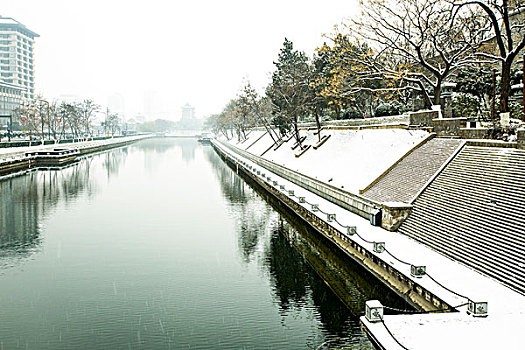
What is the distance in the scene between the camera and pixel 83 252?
21.3m

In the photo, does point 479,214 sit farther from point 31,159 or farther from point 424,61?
point 31,159

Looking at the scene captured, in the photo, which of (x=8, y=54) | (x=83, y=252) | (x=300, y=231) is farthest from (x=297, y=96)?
(x=8, y=54)

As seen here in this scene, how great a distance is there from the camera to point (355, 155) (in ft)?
114

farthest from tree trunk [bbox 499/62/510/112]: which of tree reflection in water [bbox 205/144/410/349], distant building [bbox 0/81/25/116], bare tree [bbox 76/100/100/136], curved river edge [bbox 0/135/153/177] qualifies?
distant building [bbox 0/81/25/116]

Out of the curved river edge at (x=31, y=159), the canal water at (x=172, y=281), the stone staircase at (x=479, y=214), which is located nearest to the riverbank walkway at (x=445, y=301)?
the stone staircase at (x=479, y=214)

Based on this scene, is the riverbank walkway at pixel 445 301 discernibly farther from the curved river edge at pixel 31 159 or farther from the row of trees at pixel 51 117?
the row of trees at pixel 51 117

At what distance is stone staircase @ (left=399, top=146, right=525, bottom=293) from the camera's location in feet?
46.1

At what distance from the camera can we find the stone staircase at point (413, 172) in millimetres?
22581

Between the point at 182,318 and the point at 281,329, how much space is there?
2999 mm

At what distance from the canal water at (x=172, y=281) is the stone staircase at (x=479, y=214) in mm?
2990

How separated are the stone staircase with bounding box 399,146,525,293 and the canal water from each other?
299cm

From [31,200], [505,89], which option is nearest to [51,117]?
[31,200]

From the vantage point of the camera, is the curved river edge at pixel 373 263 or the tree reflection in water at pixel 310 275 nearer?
the curved river edge at pixel 373 263

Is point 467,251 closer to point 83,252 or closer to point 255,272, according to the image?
point 255,272
